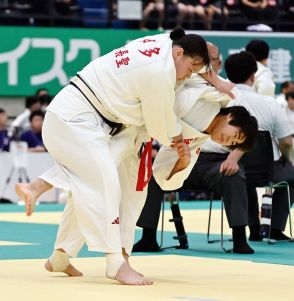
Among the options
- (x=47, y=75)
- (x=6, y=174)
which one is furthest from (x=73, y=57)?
(x=6, y=174)

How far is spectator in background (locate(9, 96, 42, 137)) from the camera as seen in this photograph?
15.7m

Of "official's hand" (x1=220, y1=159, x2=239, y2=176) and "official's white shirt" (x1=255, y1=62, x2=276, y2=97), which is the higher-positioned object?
"official's white shirt" (x1=255, y1=62, x2=276, y2=97)

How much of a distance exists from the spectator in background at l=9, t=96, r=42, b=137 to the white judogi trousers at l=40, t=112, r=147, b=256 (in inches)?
356

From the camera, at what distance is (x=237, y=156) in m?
8.62

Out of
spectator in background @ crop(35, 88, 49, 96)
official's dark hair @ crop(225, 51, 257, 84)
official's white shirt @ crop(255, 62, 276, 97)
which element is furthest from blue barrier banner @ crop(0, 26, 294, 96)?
official's dark hair @ crop(225, 51, 257, 84)

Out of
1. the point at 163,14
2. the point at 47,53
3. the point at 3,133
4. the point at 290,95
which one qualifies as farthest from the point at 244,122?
the point at 163,14

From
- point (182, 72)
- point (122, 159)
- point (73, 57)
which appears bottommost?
point (73, 57)

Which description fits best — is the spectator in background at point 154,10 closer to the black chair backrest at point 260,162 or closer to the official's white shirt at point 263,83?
the official's white shirt at point 263,83

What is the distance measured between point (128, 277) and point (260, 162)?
3276 mm

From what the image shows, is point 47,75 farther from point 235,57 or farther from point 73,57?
point 235,57

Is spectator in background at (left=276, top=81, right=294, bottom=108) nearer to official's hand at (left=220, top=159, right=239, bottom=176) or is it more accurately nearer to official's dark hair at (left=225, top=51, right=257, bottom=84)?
official's dark hair at (left=225, top=51, right=257, bottom=84)

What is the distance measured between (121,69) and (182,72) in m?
0.35

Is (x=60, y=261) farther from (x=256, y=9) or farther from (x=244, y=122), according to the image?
(x=256, y=9)

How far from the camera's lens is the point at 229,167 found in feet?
28.0
